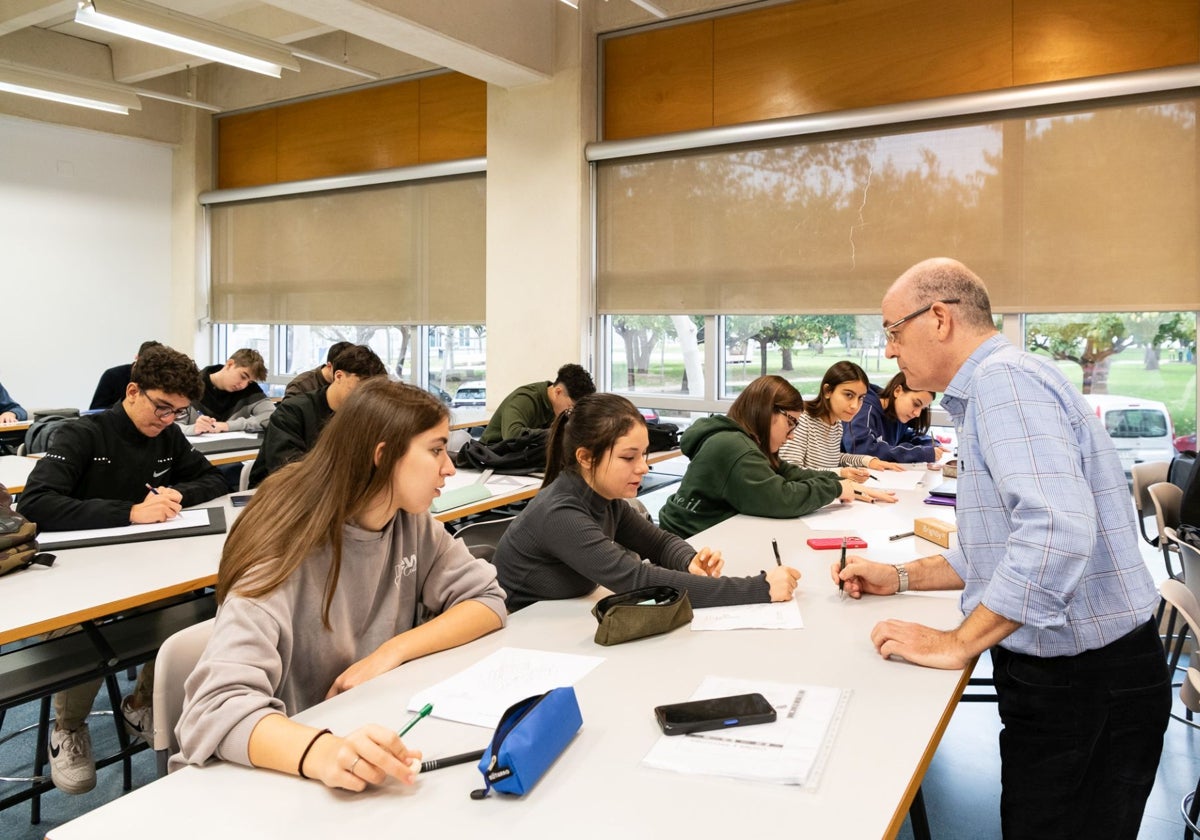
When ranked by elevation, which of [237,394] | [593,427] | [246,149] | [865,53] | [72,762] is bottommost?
[72,762]

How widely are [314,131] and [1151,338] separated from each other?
6.47 metres

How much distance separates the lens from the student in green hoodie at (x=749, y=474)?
3.17 meters

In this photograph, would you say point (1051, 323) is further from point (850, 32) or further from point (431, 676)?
point (431, 676)

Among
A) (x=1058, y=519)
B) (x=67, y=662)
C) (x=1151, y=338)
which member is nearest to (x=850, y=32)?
(x=1151, y=338)

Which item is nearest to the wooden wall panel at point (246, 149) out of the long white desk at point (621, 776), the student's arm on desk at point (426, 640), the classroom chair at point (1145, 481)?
the classroom chair at point (1145, 481)

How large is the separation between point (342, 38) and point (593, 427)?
20.5 ft

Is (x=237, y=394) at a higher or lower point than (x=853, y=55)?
lower

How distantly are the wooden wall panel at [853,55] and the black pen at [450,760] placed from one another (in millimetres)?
4911

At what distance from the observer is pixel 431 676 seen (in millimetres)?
1667

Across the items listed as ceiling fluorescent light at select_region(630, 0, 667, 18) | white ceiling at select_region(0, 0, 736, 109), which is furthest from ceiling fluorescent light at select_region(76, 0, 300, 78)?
ceiling fluorescent light at select_region(630, 0, 667, 18)

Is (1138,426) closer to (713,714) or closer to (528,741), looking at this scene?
(713,714)

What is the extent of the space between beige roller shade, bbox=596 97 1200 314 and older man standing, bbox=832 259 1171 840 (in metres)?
3.59

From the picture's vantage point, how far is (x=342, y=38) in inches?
287

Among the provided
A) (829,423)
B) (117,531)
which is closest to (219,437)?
(117,531)
